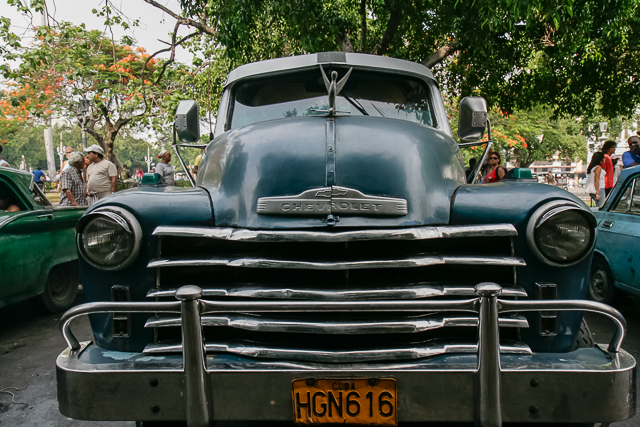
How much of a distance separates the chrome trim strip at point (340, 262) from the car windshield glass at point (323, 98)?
5.03ft

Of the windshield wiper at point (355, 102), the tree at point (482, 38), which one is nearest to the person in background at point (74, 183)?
the tree at point (482, 38)

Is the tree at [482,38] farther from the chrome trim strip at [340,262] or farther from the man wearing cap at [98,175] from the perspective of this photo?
the chrome trim strip at [340,262]

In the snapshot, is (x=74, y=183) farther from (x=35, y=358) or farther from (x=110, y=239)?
(x=110, y=239)

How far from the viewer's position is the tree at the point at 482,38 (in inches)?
317

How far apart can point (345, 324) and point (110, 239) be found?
1.11 m

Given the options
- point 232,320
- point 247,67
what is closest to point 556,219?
point 232,320

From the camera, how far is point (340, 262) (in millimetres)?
2074

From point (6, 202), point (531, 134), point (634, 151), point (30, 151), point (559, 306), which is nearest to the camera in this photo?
point (559, 306)

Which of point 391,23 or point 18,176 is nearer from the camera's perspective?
point 18,176

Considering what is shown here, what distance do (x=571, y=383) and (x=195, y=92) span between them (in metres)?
12.3

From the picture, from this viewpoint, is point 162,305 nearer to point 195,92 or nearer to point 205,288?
point 205,288

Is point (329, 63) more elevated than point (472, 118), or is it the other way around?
point (329, 63)

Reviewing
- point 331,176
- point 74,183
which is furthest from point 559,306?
point 74,183

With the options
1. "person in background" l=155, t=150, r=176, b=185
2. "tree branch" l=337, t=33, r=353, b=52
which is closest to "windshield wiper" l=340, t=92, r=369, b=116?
"tree branch" l=337, t=33, r=353, b=52
